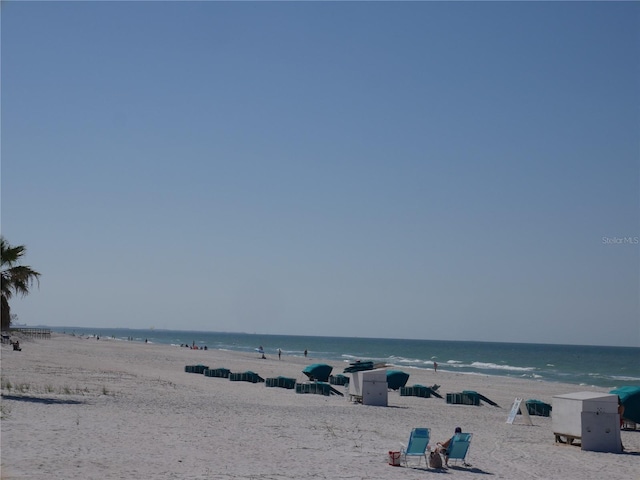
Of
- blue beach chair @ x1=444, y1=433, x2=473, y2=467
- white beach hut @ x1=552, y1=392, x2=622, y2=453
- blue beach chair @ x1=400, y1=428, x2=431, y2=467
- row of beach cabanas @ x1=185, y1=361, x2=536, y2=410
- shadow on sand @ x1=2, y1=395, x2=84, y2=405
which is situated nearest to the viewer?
blue beach chair @ x1=400, y1=428, x2=431, y2=467

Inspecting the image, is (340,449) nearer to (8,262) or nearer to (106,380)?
(8,262)

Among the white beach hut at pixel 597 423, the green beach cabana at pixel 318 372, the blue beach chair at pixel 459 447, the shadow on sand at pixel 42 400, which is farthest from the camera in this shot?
the green beach cabana at pixel 318 372

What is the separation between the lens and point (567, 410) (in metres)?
15.4

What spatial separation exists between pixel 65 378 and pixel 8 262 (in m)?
7.42

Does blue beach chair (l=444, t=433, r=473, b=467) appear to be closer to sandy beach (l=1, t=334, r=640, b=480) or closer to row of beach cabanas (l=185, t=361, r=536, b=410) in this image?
sandy beach (l=1, t=334, r=640, b=480)

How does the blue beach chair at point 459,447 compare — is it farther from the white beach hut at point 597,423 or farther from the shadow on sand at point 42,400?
the shadow on sand at point 42,400

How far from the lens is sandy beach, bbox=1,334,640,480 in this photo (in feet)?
33.5

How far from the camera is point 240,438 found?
523 inches

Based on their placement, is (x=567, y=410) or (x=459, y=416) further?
(x=459, y=416)

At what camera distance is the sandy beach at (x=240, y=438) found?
402 inches

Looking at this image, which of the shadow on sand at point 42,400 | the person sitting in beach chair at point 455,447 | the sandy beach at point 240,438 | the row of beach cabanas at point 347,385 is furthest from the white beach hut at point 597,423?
the shadow on sand at point 42,400

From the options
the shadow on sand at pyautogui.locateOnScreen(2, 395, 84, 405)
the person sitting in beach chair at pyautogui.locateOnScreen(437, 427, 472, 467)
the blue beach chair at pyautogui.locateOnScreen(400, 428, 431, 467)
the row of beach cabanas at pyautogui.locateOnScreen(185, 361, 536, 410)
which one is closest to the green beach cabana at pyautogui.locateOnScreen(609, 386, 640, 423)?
the row of beach cabanas at pyautogui.locateOnScreen(185, 361, 536, 410)

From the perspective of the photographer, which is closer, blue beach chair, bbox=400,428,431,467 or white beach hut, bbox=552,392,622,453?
blue beach chair, bbox=400,428,431,467

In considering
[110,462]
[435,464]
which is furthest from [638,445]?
[110,462]
